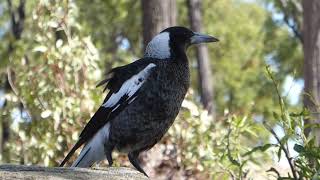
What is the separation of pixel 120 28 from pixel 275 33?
17.4 feet

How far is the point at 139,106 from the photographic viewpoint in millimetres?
5758

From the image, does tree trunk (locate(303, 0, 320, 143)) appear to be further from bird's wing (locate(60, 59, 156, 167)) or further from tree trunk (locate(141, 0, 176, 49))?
bird's wing (locate(60, 59, 156, 167))

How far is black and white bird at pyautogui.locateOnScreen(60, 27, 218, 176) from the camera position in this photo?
568cm

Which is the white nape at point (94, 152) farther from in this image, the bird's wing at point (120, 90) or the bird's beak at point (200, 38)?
the bird's beak at point (200, 38)

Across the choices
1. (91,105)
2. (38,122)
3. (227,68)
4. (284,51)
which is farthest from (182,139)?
(227,68)

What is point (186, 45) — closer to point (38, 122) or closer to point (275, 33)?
point (38, 122)

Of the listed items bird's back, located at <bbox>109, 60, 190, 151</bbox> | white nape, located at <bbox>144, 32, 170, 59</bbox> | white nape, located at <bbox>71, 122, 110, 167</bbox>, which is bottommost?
white nape, located at <bbox>71, 122, 110, 167</bbox>

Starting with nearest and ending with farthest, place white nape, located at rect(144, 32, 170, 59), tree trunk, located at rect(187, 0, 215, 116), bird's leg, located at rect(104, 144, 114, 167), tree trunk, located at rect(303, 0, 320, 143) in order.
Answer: bird's leg, located at rect(104, 144, 114, 167) < white nape, located at rect(144, 32, 170, 59) < tree trunk, located at rect(303, 0, 320, 143) < tree trunk, located at rect(187, 0, 215, 116)

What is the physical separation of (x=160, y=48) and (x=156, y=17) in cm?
323

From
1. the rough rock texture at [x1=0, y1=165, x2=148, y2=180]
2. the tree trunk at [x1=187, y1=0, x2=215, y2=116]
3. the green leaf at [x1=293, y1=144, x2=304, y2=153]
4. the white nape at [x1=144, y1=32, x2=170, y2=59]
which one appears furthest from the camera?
the tree trunk at [x1=187, y1=0, x2=215, y2=116]

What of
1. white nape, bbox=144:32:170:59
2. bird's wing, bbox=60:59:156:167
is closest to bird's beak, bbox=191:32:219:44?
white nape, bbox=144:32:170:59

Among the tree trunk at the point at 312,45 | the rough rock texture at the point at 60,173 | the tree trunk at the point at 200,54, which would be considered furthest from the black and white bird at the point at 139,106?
the tree trunk at the point at 200,54

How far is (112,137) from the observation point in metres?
5.87

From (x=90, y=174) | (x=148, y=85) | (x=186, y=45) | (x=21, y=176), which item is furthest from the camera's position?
(x=186, y=45)
